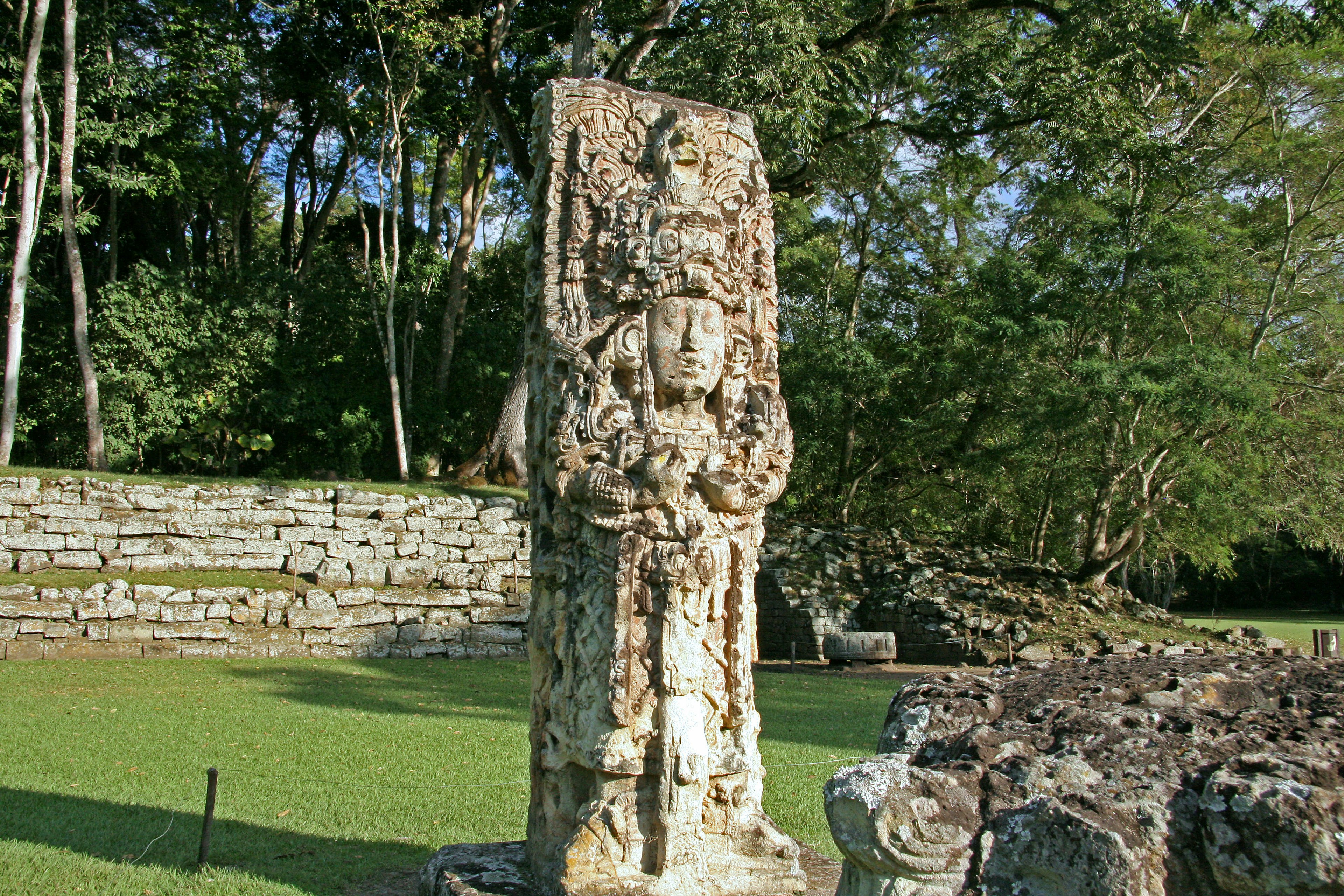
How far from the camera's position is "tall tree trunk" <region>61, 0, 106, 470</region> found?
47.5 feet

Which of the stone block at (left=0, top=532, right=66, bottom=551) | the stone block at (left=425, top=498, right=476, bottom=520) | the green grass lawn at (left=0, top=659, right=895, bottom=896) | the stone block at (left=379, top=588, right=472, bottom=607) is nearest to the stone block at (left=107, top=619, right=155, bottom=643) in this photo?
the green grass lawn at (left=0, top=659, right=895, bottom=896)

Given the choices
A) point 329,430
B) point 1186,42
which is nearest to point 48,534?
point 329,430

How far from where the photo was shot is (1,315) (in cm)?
1681

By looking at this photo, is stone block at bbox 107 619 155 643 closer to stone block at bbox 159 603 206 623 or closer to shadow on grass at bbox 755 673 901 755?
stone block at bbox 159 603 206 623

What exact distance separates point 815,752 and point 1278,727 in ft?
21.2

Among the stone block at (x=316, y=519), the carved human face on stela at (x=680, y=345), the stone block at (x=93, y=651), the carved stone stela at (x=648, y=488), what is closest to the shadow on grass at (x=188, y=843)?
the carved stone stela at (x=648, y=488)

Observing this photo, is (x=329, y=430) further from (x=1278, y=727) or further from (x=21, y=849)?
(x=1278, y=727)

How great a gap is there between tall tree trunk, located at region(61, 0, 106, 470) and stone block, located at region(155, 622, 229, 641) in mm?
3686

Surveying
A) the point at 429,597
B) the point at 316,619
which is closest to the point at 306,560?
the point at 316,619

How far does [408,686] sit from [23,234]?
8.91 m

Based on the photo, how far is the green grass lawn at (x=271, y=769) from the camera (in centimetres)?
490

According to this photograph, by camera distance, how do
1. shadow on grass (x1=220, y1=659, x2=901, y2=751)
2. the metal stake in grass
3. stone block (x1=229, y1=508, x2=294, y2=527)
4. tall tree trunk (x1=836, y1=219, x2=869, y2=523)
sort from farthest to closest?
tall tree trunk (x1=836, y1=219, x2=869, y2=523) < stone block (x1=229, y1=508, x2=294, y2=527) < shadow on grass (x1=220, y1=659, x2=901, y2=751) < the metal stake in grass

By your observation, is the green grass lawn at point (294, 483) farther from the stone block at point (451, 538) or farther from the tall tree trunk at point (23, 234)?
the tall tree trunk at point (23, 234)

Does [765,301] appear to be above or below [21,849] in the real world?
above
